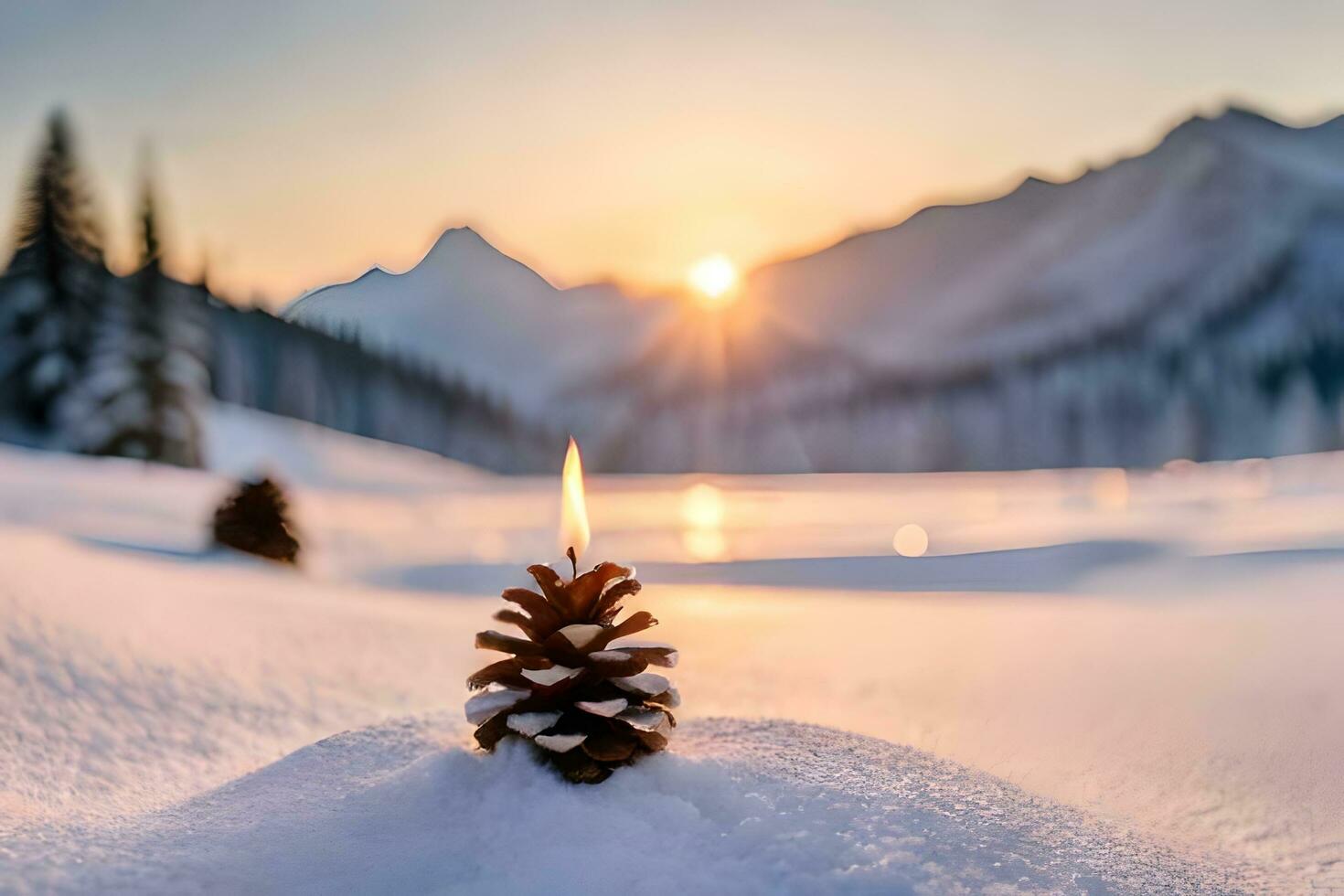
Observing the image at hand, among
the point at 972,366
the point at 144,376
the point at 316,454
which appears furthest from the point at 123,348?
the point at 972,366

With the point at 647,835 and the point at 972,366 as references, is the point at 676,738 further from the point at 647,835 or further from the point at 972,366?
the point at 972,366

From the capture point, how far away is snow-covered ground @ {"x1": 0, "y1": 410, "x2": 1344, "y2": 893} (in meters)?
2.30

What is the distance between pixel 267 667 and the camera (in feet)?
16.4

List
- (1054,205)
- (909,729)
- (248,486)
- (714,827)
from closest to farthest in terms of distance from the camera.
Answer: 1. (714,827)
2. (909,729)
3. (248,486)
4. (1054,205)

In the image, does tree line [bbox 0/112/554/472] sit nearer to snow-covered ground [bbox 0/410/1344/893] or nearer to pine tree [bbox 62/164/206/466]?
pine tree [bbox 62/164/206/466]

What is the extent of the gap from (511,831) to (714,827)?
0.52m

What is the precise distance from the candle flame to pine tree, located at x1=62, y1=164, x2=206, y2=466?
53.2 ft

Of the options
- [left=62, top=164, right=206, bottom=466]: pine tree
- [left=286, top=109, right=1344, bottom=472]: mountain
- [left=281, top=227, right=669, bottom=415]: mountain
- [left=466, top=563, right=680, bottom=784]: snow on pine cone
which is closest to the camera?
[left=466, top=563, right=680, bottom=784]: snow on pine cone

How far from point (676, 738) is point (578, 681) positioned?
527 millimetres

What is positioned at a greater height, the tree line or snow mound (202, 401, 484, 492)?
the tree line

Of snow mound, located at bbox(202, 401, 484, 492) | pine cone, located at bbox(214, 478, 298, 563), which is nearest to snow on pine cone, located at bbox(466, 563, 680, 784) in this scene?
pine cone, located at bbox(214, 478, 298, 563)

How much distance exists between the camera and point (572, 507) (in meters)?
2.84

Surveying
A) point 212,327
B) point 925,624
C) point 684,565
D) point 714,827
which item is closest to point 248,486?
point 684,565

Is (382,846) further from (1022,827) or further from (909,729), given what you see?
(909,729)
